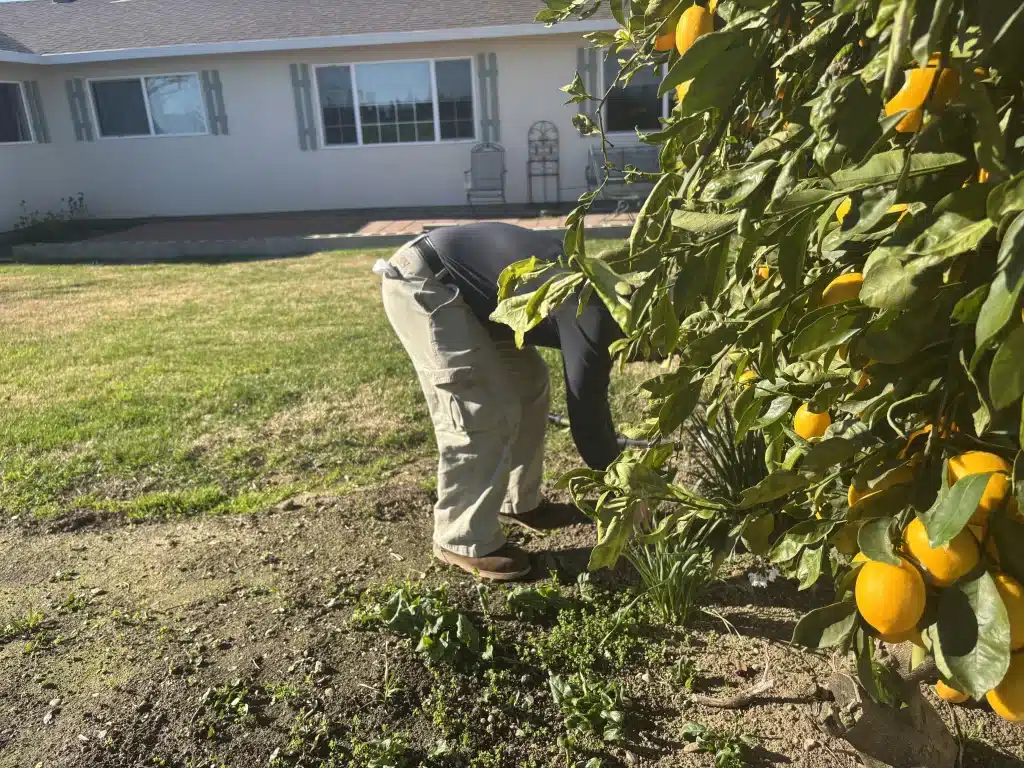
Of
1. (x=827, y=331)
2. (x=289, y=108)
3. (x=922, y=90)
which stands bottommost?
(x=827, y=331)

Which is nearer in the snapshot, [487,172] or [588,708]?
[588,708]

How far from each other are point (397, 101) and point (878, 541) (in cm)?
1503

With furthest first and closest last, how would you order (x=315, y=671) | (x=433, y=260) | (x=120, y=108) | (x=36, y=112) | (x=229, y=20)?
(x=229, y=20) → (x=120, y=108) → (x=36, y=112) → (x=433, y=260) → (x=315, y=671)

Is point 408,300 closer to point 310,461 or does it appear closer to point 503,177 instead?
point 310,461

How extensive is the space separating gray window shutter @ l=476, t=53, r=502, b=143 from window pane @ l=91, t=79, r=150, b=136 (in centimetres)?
618

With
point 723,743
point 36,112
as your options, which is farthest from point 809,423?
point 36,112

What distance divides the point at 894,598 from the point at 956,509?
0.13 meters

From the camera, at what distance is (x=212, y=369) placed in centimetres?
631

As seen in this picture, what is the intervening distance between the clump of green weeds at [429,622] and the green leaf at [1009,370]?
2.17 m

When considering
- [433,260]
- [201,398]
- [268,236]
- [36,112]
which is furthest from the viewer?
[36,112]

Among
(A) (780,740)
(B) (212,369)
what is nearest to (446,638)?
(A) (780,740)

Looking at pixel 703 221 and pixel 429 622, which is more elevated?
pixel 703 221

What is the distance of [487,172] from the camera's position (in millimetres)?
14516

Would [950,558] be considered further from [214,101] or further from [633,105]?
[214,101]
